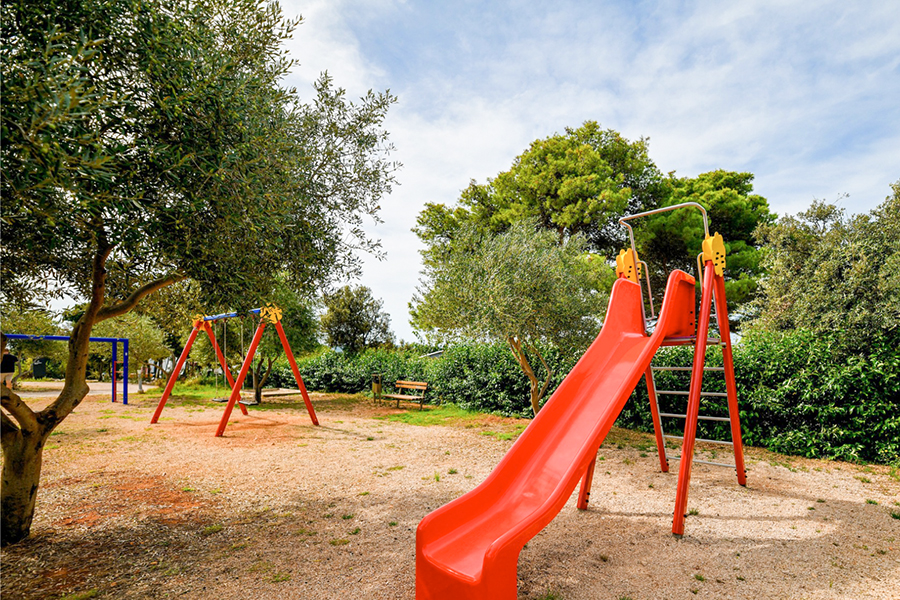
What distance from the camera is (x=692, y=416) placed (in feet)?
16.9

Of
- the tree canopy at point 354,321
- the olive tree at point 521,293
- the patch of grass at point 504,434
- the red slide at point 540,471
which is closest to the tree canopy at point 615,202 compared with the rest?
the tree canopy at point 354,321

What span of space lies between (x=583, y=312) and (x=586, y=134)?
1919 cm

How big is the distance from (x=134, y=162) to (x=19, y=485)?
3.38 metres

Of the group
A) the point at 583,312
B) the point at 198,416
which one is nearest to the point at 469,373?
the point at 583,312

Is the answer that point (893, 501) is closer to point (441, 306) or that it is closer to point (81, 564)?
point (441, 306)

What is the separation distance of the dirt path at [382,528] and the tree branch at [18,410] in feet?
3.65

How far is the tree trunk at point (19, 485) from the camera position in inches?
175

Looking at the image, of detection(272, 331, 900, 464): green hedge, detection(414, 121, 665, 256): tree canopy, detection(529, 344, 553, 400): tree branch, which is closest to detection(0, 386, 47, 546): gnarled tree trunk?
detection(529, 344, 553, 400): tree branch

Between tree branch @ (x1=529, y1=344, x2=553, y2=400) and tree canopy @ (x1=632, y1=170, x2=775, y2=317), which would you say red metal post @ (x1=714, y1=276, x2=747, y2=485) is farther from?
tree canopy @ (x1=632, y1=170, x2=775, y2=317)

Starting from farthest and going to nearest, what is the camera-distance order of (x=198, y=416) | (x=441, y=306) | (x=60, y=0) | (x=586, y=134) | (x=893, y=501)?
1. (x=586, y=134)
2. (x=198, y=416)
3. (x=441, y=306)
4. (x=893, y=501)
5. (x=60, y=0)

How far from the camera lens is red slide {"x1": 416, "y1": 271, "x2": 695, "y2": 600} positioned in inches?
129

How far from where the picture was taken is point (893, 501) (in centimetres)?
606

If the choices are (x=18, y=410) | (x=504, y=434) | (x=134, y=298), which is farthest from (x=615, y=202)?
(x=18, y=410)

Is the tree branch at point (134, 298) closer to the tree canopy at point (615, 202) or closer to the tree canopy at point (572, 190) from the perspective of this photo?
the tree canopy at point (615, 202)
